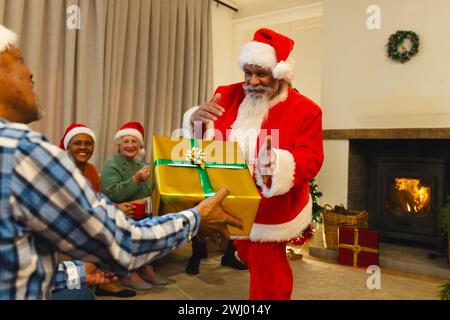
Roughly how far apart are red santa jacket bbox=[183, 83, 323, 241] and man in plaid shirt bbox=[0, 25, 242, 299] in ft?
2.89

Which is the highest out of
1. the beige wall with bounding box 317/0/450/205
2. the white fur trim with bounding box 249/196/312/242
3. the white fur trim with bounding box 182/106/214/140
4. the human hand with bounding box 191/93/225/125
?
the beige wall with bounding box 317/0/450/205

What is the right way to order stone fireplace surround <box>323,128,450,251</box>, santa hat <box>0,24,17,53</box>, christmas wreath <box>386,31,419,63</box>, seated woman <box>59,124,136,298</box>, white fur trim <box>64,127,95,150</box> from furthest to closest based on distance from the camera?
stone fireplace surround <box>323,128,450,251</box>
christmas wreath <box>386,31,419,63</box>
white fur trim <box>64,127,95,150</box>
seated woman <box>59,124,136,298</box>
santa hat <box>0,24,17,53</box>

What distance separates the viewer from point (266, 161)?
5.32ft

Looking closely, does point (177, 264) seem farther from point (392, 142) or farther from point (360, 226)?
point (392, 142)

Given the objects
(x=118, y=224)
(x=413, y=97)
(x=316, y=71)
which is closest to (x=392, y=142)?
(x=413, y=97)

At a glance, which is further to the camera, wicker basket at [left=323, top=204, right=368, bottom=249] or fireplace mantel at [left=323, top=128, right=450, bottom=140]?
wicker basket at [left=323, top=204, right=368, bottom=249]

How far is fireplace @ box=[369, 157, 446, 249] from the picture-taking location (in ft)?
11.8

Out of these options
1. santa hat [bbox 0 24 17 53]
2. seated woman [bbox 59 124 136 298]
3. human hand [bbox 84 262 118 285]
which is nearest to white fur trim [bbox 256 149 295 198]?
human hand [bbox 84 262 118 285]

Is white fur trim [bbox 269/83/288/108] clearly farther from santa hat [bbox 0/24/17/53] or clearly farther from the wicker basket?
the wicker basket

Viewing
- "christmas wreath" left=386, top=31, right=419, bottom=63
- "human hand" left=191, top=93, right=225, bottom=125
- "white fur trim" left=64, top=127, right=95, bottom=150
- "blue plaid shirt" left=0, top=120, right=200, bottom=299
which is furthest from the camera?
"christmas wreath" left=386, top=31, right=419, bottom=63

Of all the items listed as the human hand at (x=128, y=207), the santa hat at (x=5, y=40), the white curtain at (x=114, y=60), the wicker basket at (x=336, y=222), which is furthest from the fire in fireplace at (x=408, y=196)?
the santa hat at (x=5, y=40)

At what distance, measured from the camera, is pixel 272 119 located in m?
1.87

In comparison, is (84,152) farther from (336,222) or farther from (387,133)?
(387,133)

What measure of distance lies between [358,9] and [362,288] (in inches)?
105
